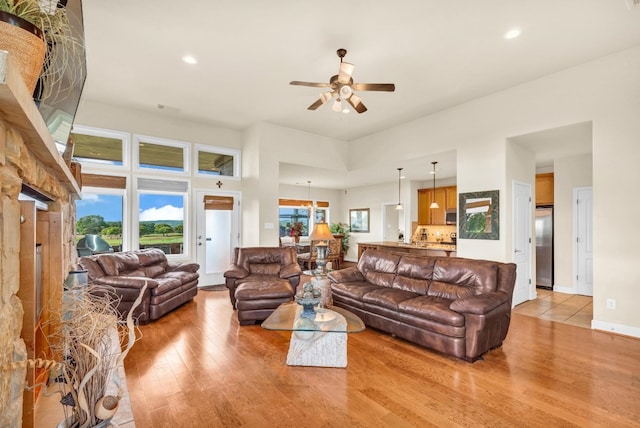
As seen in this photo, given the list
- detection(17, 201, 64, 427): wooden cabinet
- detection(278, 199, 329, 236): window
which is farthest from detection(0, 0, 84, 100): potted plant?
detection(278, 199, 329, 236): window

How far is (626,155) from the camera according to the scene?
3.59 metres

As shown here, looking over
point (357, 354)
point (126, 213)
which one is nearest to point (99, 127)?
point (126, 213)

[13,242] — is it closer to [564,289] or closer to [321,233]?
[321,233]

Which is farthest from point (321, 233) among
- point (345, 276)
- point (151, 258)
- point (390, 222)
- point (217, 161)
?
point (390, 222)

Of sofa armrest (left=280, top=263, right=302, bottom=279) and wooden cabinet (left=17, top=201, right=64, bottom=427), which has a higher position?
wooden cabinet (left=17, top=201, right=64, bottom=427)

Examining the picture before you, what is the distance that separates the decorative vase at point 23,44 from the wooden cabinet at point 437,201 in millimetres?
8651

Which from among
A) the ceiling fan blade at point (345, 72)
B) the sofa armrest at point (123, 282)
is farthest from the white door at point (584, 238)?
the sofa armrest at point (123, 282)

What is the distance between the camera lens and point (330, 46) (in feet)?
11.5

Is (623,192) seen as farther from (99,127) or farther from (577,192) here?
(99,127)

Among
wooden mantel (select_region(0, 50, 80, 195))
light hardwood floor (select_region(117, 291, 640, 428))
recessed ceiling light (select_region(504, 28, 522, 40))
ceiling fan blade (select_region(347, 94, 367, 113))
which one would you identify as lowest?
light hardwood floor (select_region(117, 291, 640, 428))

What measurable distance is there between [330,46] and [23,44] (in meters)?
3.18

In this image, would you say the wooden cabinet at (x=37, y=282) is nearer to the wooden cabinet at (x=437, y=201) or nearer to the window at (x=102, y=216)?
the window at (x=102, y=216)

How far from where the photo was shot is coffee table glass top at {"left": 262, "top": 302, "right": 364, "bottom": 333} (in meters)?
2.73

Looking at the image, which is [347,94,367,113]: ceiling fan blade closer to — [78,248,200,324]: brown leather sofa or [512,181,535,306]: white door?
[512,181,535,306]: white door
